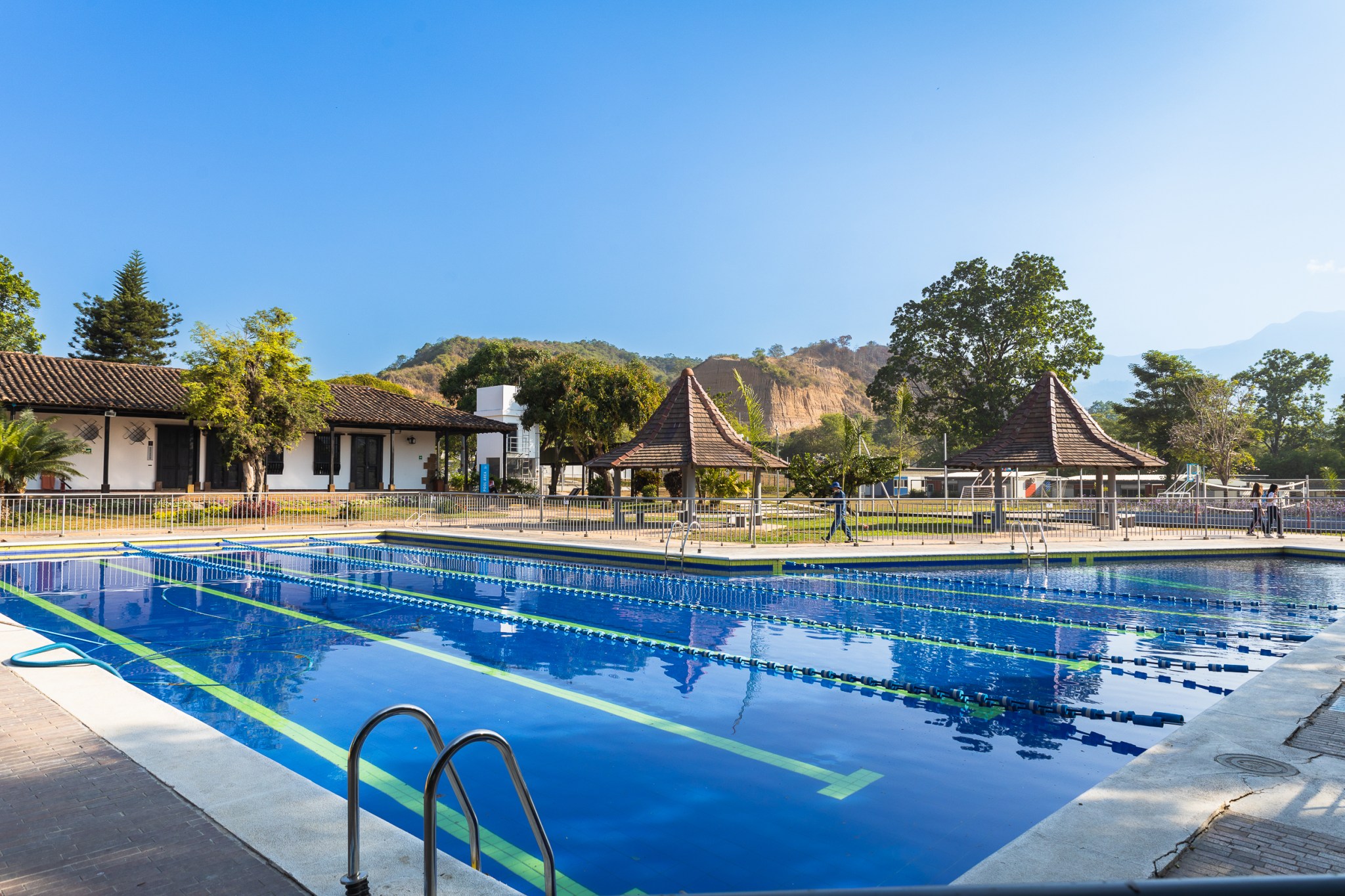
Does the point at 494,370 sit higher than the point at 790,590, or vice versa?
the point at 494,370

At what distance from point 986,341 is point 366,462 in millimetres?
28896

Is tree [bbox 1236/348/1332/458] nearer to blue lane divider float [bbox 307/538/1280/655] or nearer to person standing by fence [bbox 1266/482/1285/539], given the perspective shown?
person standing by fence [bbox 1266/482/1285/539]

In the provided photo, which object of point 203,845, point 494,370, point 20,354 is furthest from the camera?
point 494,370

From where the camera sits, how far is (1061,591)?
14516 millimetres

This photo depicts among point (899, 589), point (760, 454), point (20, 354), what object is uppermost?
point (20, 354)

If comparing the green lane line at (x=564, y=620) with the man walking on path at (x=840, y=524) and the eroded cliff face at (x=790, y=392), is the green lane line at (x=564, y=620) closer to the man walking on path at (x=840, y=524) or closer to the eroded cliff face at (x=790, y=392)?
the man walking on path at (x=840, y=524)

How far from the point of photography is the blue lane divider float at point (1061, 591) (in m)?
13.2

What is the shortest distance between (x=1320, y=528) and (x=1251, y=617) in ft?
63.6

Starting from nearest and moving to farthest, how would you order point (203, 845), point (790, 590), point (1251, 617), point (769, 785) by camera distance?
point (203, 845)
point (769, 785)
point (1251, 617)
point (790, 590)

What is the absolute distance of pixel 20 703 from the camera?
20.6 ft

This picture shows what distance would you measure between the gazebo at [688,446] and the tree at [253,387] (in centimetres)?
990

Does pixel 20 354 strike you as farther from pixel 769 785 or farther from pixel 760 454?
pixel 769 785

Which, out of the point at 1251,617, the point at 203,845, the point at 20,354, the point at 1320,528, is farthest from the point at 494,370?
the point at 203,845

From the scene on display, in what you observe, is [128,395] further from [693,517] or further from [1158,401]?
[1158,401]
